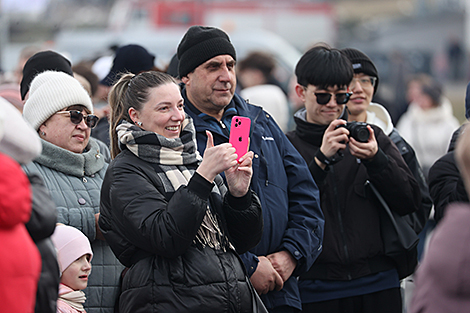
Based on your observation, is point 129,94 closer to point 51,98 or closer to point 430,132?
point 51,98

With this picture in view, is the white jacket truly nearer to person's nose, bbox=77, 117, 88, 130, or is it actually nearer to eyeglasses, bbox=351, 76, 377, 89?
eyeglasses, bbox=351, 76, 377, 89

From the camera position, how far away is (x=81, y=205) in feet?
10.4

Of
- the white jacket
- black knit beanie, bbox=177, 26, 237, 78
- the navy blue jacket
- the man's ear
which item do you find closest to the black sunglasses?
the man's ear

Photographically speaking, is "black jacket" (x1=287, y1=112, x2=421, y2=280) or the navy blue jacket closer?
the navy blue jacket

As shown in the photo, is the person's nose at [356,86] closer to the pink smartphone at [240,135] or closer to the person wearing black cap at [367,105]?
the person wearing black cap at [367,105]

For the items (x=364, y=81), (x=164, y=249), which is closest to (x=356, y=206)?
(x=364, y=81)

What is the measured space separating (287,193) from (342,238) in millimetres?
440

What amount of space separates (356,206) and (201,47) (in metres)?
1.26

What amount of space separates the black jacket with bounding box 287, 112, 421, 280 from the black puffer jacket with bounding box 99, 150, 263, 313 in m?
0.93

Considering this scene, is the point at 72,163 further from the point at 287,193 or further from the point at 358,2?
the point at 358,2

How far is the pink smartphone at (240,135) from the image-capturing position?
2.84 m

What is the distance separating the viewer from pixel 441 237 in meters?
1.96

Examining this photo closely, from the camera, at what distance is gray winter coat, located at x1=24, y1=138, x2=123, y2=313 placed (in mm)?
3109

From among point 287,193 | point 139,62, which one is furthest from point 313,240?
point 139,62
